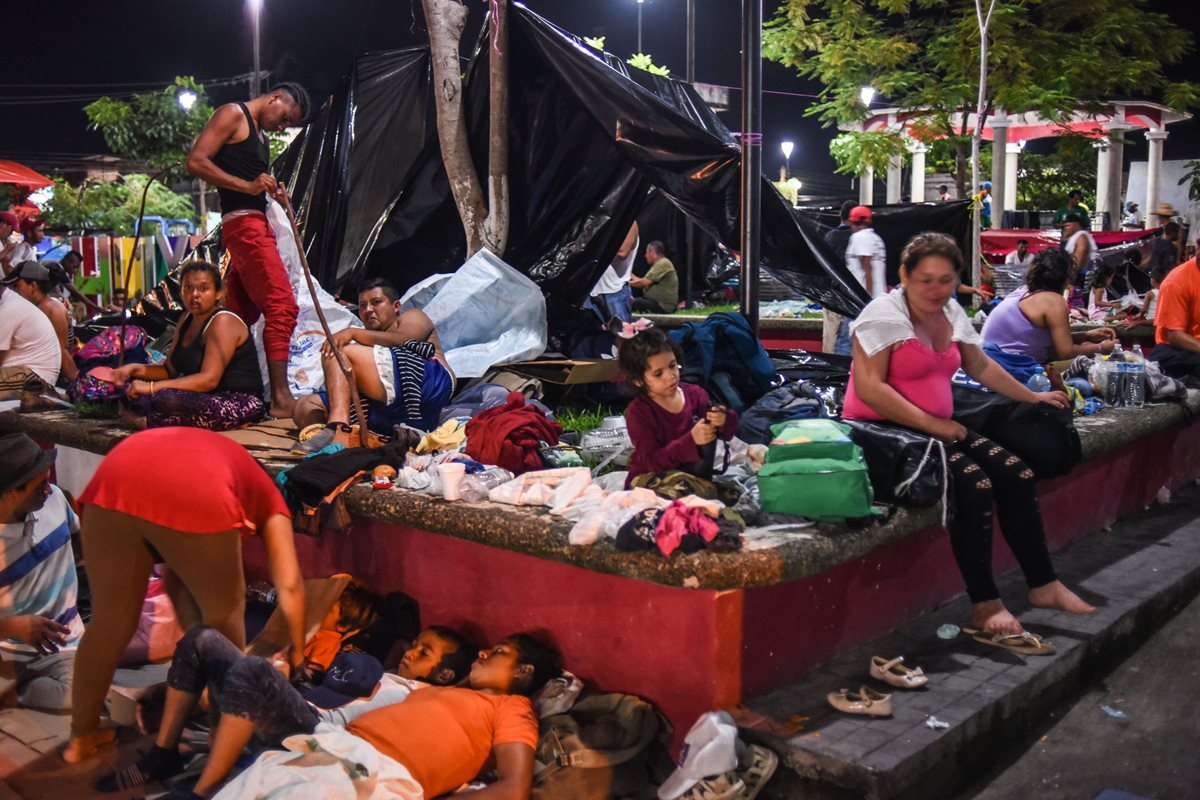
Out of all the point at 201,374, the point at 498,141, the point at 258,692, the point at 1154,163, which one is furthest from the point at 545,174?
the point at 1154,163

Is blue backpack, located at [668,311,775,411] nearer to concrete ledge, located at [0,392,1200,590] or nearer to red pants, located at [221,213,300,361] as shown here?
concrete ledge, located at [0,392,1200,590]

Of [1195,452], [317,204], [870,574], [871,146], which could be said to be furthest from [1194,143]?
[870,574]

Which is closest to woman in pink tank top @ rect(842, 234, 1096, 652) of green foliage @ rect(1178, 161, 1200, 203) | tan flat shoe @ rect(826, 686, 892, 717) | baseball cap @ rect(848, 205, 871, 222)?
tan flat shoe @ rect(826, 686, 892, 717)

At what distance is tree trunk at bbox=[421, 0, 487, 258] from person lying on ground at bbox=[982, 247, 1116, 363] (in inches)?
140

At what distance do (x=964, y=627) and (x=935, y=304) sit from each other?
1337 millimetres

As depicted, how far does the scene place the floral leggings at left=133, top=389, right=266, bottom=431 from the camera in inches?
234

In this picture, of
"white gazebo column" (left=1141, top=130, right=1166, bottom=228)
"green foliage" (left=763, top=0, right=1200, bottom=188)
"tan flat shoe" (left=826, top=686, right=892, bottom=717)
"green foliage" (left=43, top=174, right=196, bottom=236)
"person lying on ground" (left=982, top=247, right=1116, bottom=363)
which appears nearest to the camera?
"tan flat shoe" (left=826, top=686, right=892, bottom=717)

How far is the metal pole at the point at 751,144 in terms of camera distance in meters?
5.96

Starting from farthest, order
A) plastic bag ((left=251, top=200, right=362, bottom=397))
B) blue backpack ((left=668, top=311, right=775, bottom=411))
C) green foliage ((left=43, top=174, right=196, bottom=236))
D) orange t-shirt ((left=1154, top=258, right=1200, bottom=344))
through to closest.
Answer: green foliage ((left=43, top=174, right=196, bottom=236)), orange t-shirt ((left=1154, top=258, right=1200, bottom=344)), plastic bag ((left=251, top=200, right=362, bottom=397)), blue backpack ((left=668, top=311, right=775, bottom=411))

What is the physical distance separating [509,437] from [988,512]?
2.09 metres

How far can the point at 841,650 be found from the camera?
13.8 ft

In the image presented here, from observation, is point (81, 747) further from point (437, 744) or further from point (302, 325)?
point (302, 325)

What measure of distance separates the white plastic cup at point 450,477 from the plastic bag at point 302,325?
2.17 metres

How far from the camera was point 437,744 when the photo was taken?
3.59m
